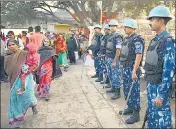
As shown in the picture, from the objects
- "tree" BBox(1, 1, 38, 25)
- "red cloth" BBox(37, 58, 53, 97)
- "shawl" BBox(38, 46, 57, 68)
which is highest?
"tree" BBox(1, 1, 38, 25)

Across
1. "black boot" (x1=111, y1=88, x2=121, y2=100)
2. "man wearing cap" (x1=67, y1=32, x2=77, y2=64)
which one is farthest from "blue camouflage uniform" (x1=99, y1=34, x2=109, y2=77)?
"man wearing cap" (x1=67, y1=32, x2=77, y2=64)

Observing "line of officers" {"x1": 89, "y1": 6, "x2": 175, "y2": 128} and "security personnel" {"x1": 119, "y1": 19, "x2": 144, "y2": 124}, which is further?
"security personnel" {"x1": 119, "y1": 19, "x2": 144, "y2": 124}

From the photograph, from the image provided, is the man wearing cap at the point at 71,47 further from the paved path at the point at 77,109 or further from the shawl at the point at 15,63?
the shawl at the point at 15,63

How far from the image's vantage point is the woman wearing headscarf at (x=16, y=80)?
4.31 meters

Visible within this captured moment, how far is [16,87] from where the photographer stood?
14.3ft

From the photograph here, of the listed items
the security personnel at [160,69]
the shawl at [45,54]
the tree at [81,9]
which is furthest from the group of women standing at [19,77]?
the tree at [81,9]

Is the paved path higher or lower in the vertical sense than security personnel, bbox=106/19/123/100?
lower

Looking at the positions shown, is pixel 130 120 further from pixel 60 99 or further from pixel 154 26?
pixel 60 99

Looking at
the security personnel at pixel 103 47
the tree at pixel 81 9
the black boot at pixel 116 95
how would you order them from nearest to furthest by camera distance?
the black boot at pixel 116 95 → the security personnel at pixel 103 47 → the tree at pixel 81 9

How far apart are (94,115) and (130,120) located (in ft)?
2.73

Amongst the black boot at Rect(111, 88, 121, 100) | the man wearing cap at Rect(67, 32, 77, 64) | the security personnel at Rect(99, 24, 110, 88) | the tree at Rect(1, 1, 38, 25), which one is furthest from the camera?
the tree at Rect(1, 1, 38, 25)

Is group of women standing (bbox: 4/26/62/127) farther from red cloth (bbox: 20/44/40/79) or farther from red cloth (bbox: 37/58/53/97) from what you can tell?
red cloth (bbox: 37/58/53/97)

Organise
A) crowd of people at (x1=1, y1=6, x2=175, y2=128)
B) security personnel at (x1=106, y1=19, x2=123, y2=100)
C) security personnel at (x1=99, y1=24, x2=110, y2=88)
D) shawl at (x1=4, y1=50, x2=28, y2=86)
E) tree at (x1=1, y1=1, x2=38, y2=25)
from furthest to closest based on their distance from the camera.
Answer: tree at (x1=1, y1=1, x2=38, y2=25)
security personnel at (x1=99, y1=24, x2=110, y2=88)
security personnel at (x1=106, y1=19, x2=123, y2=100)
shawl at (x1=4, y1=50, x2=28, y2=86)
crowd of people at (x1=1, y1=6, x2=175, y2=128)

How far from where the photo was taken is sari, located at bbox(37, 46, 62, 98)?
5992 millimetres
